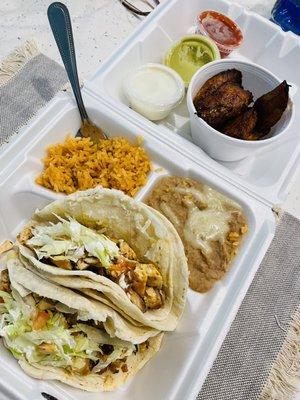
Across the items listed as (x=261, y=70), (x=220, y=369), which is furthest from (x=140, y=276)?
(x=261, y=70)

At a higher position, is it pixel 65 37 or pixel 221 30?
pixel 221 30

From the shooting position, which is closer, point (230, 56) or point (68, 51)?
point (68, 51)

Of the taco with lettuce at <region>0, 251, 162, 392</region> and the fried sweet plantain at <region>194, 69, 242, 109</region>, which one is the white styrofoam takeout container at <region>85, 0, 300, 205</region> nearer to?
the fried sweet plantain at <region>194, 69, 242, 109</region>

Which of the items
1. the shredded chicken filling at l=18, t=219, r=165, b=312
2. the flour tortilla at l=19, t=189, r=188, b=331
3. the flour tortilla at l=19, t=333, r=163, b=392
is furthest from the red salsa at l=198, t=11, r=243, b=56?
the flour tortilla at l=19, t=333, r=163, b=392

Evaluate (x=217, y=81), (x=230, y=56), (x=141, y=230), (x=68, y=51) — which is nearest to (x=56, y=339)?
(x=141, y=230)

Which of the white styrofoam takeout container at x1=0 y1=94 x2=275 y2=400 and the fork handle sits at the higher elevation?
the fork handle

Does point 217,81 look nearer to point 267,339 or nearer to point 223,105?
point 223,105

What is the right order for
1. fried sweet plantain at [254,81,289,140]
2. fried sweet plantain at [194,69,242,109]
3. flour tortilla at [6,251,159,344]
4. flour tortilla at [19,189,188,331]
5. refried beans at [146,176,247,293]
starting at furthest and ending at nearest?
fried sweet plantain at [194,69,242,109] → fried sweet plantain at [254,81,289,140] → refried beans at [146,176,247,293] → flour tortilla at [19,189,188,331] → flour tortilla at [6,251,159,344]
